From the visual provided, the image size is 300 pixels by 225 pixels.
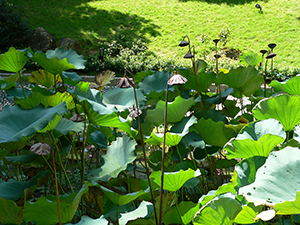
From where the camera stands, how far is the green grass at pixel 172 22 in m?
7.97

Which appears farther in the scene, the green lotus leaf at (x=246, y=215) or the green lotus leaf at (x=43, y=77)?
the green lotus leaf at (x=43, y=77)

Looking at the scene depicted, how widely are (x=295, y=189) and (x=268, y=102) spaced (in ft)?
1.19

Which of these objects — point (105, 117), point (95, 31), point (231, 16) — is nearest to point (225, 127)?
point (105, 117)

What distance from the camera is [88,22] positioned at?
884cm

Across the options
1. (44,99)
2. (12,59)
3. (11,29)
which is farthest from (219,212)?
(11,29)

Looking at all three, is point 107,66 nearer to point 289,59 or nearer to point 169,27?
point 169,27

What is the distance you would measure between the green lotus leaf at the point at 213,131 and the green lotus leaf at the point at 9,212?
2.31 ft

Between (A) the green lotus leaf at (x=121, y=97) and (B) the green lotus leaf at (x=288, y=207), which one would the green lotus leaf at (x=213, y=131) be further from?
(B) the green lotus leaf at (x=288, y=207)

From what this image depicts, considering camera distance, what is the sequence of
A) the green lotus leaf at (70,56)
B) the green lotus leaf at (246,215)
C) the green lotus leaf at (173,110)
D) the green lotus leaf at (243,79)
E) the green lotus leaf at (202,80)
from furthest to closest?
the green lotus leaf at (70,56)
the green lotus leaf at (202,80)
the green lotus leaf at (243,79)
the green lotus leaf at (173,110)
the green lotus leaf at (246,215)

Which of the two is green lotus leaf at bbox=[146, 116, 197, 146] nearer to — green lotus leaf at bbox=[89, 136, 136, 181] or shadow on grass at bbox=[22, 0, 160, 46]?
green lotus leaf at bbox=[89, 136, 136, 181]

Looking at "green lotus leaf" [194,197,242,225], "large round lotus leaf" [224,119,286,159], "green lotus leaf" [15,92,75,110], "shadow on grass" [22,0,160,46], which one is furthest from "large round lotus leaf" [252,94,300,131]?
"shadow on grass" [22,0,160,46]

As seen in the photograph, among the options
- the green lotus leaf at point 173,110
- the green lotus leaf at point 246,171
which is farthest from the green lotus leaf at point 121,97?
the green lotus leaf at point 246,171

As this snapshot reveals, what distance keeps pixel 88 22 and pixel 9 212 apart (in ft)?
29.0

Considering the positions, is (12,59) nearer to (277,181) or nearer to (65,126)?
(65,126)
